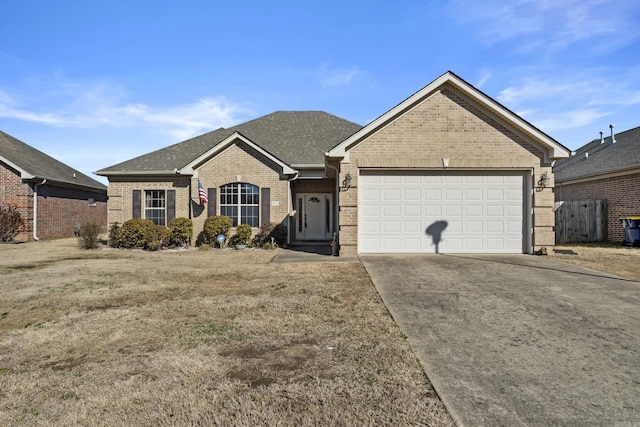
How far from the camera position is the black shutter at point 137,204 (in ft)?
55.3

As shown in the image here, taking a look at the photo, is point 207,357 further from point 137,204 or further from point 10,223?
point 10,223

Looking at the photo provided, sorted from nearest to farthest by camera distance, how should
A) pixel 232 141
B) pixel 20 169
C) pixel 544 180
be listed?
pixel 544 180 < pixel 232 141 < pixel 20 169

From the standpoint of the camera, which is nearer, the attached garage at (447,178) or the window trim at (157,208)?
the attached garage at (447,178)

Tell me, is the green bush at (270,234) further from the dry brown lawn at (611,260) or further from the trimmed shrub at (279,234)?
the dry brown lawn at (611,260)

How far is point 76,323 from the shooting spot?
531 cm

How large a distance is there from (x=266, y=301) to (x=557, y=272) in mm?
6970

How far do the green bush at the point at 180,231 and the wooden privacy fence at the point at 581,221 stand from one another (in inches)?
681

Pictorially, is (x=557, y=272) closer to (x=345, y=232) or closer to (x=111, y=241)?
(x=345, y=232)

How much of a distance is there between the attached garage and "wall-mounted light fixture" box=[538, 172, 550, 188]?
0.10ft

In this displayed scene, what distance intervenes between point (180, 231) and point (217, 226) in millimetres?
1694

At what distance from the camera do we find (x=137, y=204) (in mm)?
16953

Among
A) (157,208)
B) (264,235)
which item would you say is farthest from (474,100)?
(157,208)

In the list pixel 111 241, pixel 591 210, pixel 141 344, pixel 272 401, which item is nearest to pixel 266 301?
pixel 141 344

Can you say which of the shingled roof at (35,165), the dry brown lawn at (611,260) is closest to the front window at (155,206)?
the shingled roof at (35,165)
